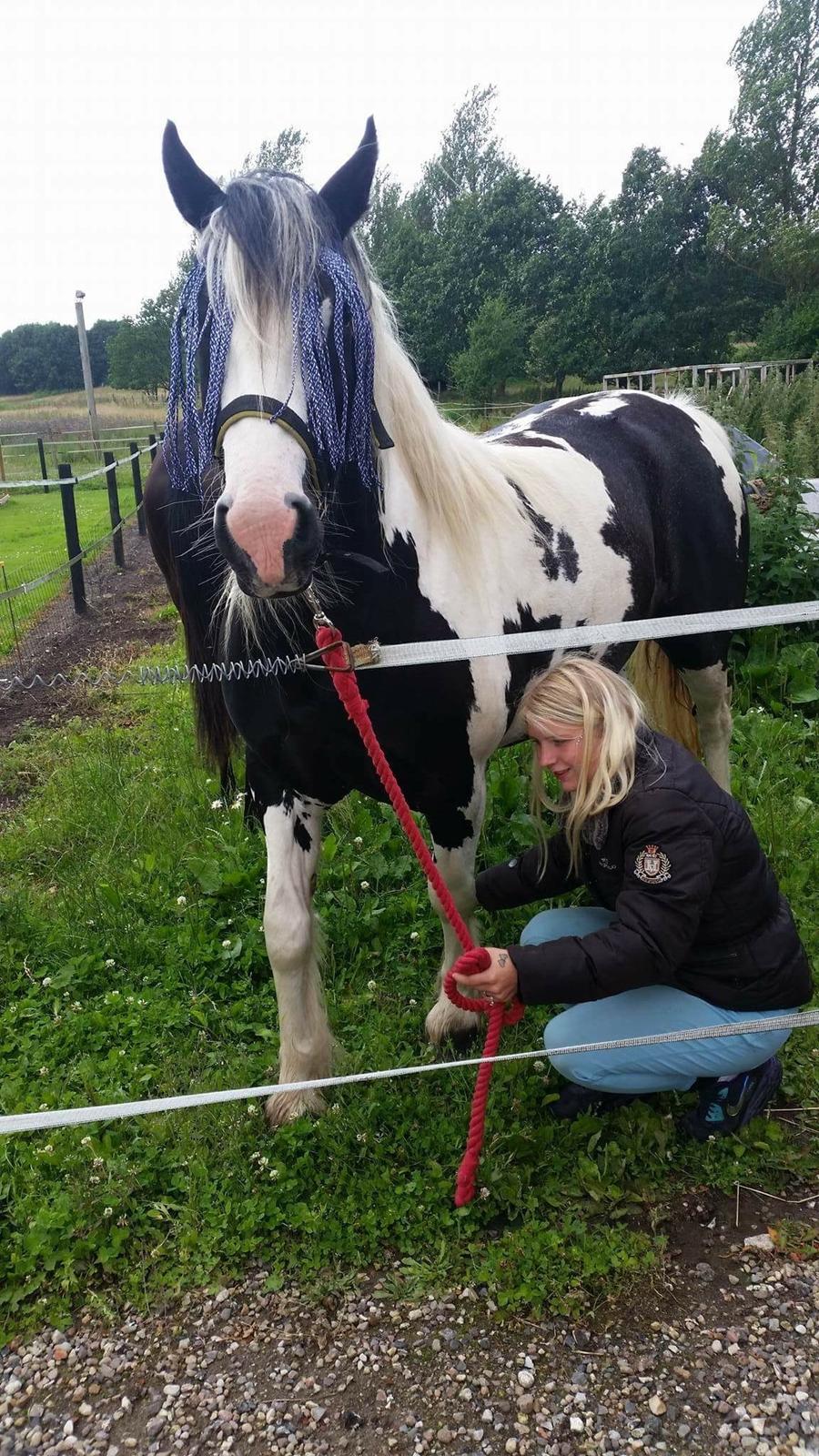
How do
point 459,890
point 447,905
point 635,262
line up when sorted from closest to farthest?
point 447,905, point 459,890, point 635,262

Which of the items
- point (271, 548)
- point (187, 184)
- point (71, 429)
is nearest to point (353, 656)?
point (271, 548)

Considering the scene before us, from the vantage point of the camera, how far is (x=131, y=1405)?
1.75 meters

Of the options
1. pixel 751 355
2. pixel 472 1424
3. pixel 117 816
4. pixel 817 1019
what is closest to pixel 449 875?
pixel 817 1019

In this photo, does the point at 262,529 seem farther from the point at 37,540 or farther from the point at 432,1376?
the point at 37,540

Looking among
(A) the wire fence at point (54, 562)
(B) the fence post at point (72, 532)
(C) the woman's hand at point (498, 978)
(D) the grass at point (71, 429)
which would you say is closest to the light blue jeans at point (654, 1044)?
(C) the woman's hand at point (498, 978)

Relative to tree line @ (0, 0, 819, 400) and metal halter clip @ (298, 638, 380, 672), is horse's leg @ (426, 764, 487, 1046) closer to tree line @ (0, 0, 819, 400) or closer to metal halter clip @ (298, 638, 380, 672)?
metal halter clip @ (298, 638, 380, 672)

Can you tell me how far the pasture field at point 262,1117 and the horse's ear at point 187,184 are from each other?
7.05 ft

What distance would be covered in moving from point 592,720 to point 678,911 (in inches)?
17.4

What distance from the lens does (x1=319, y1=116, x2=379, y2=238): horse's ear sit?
5.74 ft

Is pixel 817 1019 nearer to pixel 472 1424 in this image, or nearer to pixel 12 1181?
pixel 472 1424

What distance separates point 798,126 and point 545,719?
1632 inches

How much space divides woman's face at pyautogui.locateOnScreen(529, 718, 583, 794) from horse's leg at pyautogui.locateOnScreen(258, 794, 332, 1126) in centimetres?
64

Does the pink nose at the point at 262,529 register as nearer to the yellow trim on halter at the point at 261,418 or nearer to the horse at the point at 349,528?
the horse at the point at 349,528

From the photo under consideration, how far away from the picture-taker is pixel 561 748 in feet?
6.57
